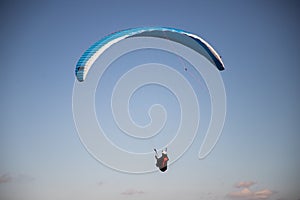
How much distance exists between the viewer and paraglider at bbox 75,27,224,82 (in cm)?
1580

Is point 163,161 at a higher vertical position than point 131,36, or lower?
lower

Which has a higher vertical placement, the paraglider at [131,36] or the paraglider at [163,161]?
the paraglider at [131,36]

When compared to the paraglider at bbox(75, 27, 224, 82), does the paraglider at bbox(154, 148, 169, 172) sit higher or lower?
lower

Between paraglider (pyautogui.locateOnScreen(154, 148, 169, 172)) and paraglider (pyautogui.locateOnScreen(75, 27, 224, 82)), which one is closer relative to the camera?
paraglider (pyautogui.locateOnScreen(75, 27, 224, 82))

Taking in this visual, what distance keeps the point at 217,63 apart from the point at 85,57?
550 cm

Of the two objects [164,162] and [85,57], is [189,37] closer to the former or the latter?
[85,57]

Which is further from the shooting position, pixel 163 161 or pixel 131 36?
pixel 163 161

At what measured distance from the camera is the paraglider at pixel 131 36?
Result: 1580 cm

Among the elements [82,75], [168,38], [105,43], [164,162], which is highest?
[168,38]

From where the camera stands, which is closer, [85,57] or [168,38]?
[85,57]

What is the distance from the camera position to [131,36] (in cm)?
1614

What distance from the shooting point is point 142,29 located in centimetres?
1608

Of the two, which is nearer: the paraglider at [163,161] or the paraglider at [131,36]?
the paraglider at [131,36]

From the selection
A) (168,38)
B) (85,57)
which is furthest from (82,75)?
(168,38)
